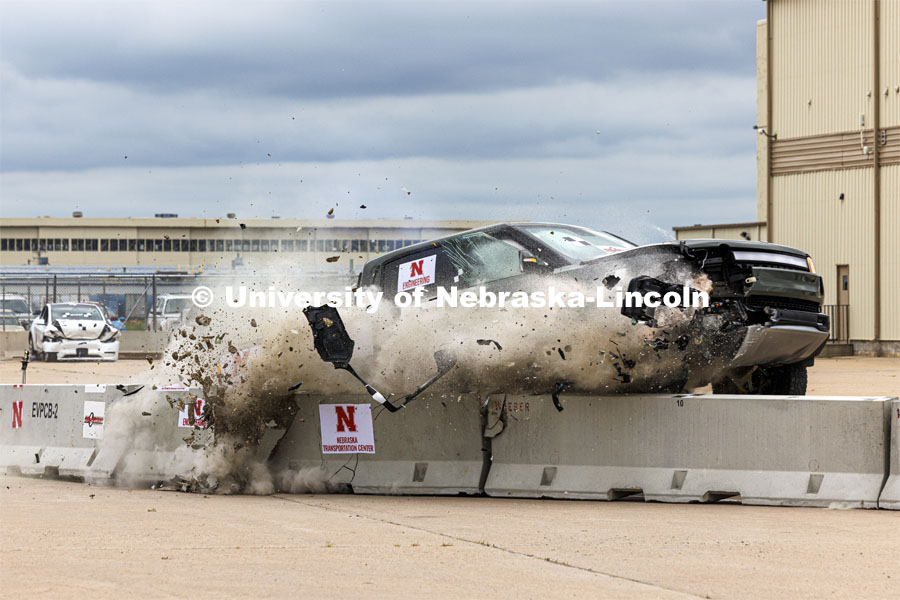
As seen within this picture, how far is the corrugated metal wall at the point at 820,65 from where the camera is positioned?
1316 inches

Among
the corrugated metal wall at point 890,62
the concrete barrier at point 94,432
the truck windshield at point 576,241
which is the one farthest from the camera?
the corrugated metal wall at point 890,62

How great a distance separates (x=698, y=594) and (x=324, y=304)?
475 cm

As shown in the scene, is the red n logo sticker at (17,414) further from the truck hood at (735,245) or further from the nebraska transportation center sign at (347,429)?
the truck hood at (735,245)

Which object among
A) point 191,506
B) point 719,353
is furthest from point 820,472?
point 191,506

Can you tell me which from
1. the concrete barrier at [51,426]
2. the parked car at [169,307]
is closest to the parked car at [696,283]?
the concrete barrier at [51,426]

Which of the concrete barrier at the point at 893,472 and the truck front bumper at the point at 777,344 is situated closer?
the concrete barrier at the point at 893,472

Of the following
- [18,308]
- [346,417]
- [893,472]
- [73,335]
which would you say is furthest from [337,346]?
[18,308]

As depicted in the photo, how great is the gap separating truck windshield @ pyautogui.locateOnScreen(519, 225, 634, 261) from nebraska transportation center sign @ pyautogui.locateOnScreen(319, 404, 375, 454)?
2138 mm

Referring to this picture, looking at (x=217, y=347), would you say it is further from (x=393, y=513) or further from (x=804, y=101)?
(x=804, y=101)

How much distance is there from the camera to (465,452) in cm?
944

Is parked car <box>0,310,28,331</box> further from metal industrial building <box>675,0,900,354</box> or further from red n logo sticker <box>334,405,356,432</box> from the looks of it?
red n logo sticker <box>334,405,356,432</box>

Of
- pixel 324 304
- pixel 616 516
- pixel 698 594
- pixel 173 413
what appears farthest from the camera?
pixel 173 413

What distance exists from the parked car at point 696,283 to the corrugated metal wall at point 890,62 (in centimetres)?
2537

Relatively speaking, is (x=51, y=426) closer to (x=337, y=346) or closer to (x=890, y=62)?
(x=337, y=346)
